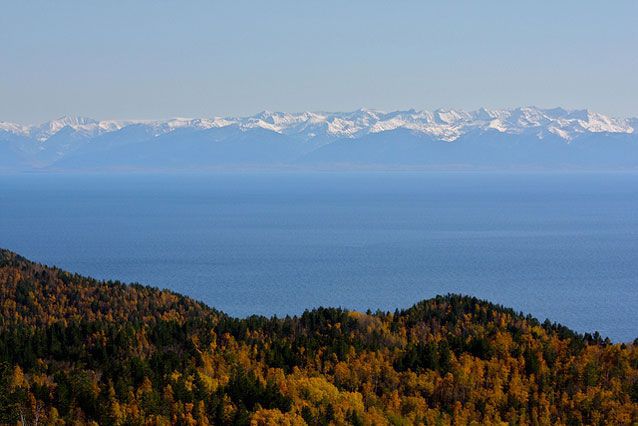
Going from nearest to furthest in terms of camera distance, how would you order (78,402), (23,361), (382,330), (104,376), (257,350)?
(78,402) → (104,376) → (23,361) → (257,350) → (382,330)

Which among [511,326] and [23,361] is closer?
[23,361]

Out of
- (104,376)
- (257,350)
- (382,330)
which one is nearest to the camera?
(104,376)

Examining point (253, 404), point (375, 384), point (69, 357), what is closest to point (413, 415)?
point (375, 384)

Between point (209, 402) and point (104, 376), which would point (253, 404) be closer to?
point (209, 402)

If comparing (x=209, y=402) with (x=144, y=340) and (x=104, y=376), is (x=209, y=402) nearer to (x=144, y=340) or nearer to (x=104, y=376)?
(x=104, y=376)

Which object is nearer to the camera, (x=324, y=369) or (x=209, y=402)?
(x=209, y=402)

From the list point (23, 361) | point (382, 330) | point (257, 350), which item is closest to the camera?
point (23, 361)

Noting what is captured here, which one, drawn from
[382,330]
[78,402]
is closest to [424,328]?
[382,330]
